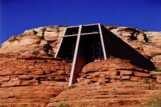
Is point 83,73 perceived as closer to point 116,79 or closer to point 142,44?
point 116,79

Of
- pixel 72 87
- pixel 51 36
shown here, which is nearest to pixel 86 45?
pixel 72 87

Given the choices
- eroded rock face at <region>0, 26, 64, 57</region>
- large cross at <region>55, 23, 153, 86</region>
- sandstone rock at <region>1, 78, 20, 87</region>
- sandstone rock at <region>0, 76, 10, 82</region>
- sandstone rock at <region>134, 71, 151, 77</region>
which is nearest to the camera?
sandstone rock at <region>134, 71, 151, 77</region>

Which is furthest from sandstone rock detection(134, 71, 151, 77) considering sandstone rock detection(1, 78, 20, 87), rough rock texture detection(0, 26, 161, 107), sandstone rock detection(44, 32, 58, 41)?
sandstone rock detection(44, 32, 58, 41)

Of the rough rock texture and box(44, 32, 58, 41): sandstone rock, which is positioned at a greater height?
box(44, 32, 58, 41): sandstone rock

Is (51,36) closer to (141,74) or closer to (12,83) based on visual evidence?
(12,83)

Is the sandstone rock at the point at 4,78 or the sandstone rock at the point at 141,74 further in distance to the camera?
the sandstone rock at the point at 4,78

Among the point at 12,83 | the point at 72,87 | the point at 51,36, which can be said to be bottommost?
the point at 72,87

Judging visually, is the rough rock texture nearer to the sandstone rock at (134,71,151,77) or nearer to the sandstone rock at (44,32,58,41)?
the sandstone rock at (134,71,151,77)

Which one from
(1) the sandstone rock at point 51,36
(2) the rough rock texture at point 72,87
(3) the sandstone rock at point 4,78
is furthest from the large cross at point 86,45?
(1) the sandstone rock at point 51,36

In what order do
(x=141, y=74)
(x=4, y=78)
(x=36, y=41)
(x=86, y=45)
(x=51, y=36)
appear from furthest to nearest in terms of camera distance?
(x=51, y=36) → (x=36, y=41) → (x=86, y=45) → (x=4, y=78) → (x=141, y=74)

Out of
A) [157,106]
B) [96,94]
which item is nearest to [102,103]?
[96,94]

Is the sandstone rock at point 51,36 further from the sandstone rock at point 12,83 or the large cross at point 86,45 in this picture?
the sandstone rock at point 12,83

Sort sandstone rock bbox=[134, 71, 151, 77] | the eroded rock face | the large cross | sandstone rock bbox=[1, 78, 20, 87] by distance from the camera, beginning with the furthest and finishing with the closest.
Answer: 1. the eroded rock face
2. the large cross
3. sandstone rock bbox=[1, 78, 20, 87]
4. sandstone rock bbox=[134, 71, 151, 77]

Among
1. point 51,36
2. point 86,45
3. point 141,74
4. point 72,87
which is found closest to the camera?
point 72,87
